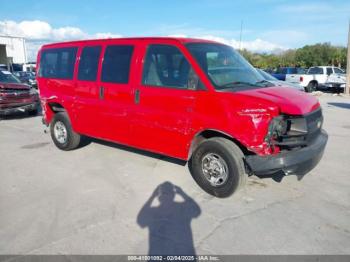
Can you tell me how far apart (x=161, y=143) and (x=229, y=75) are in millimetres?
1471

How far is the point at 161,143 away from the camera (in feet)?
16.5

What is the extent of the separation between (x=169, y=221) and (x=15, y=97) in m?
9.60

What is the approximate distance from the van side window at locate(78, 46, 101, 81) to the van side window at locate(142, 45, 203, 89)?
4.18 feet

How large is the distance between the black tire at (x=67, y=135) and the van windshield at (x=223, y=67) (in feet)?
10.9

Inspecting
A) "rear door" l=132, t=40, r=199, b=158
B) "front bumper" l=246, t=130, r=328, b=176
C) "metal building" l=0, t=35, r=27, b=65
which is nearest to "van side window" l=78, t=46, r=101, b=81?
"rear door" l=132, t=40, r=199, b=158

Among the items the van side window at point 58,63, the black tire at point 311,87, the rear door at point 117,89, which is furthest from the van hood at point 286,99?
the black tire at point 311,87

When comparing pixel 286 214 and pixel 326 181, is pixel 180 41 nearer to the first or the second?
pixel 286 214

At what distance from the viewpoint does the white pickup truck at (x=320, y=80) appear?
897 inches

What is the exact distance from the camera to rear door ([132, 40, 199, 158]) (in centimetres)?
459

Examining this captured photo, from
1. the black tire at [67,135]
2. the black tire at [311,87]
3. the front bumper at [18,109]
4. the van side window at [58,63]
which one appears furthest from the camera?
the black tire at [311,87]

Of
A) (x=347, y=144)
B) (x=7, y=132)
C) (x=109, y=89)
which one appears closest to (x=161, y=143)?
(x=109, y=89)

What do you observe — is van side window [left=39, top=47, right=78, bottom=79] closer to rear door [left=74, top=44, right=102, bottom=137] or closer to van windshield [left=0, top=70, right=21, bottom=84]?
rear door [left=74, top=44, right=102, bottom=137]

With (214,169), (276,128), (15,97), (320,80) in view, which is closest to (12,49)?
(15,97)

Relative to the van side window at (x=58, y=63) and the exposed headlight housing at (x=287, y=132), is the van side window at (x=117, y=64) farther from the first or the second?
the exposed headlight housing at (x=287, y=132)
